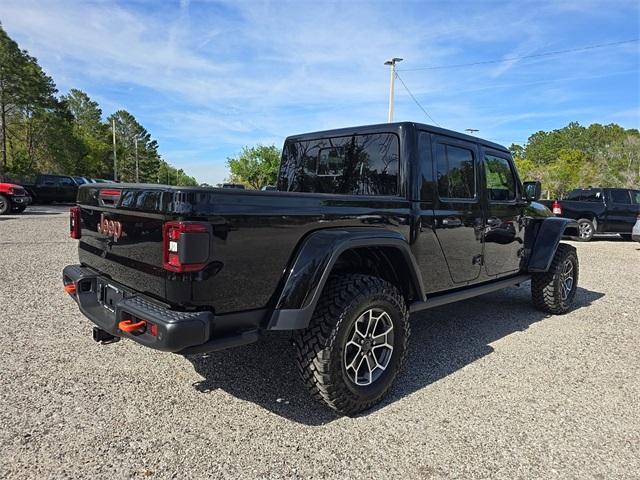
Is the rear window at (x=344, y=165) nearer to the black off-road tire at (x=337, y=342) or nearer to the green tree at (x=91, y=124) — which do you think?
the black off-road tire at (x=337, y=342)

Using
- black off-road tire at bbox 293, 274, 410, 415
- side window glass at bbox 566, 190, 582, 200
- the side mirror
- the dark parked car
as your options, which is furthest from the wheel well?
the dark parked car

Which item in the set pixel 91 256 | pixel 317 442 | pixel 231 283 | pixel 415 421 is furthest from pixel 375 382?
pixel 91 256

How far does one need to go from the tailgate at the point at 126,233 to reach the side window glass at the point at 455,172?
2273 mm

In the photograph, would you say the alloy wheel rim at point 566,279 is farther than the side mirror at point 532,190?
Yes

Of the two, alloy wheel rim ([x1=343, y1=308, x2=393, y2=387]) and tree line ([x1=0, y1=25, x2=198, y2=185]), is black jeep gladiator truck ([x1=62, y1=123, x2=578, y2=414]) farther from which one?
tree line ([x1=0, y1=25, x2=198, y2=185])

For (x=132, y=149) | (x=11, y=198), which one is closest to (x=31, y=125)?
(x=11, y=198)

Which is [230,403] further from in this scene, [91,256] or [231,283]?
[91,256]

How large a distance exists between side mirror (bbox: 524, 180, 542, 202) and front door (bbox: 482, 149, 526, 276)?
168mm

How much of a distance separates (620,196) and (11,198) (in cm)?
2012

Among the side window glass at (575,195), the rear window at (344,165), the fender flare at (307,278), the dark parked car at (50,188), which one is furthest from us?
the dark parked car at (50,188)

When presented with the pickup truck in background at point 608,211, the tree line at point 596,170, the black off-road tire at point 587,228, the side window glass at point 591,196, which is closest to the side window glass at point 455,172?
the pickup truck in background at point 608,211

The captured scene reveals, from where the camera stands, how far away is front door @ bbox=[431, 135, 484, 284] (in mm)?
3555

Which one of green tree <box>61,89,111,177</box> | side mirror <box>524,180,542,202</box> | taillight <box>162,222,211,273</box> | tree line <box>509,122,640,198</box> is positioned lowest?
taillight <box>162,222,211,273</box>

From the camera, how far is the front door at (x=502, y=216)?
13.6 feet
